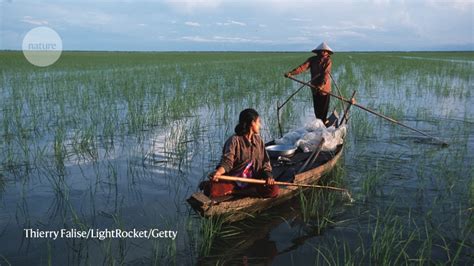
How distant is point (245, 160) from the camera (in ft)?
11.1

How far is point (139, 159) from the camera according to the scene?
5211mm

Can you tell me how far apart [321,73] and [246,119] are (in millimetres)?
3434

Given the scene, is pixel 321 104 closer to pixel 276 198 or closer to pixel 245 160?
pixel 276 198

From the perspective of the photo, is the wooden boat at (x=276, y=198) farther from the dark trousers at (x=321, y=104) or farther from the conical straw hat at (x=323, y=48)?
the conical straw hat at (x=323, y=48)

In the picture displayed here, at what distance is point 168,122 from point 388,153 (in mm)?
4202

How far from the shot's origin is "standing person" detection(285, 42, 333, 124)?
6.16 metres

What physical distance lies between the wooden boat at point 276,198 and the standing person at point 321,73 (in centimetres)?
139

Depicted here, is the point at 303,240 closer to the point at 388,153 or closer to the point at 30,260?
the point at 30,260

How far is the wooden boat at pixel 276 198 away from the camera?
295cm

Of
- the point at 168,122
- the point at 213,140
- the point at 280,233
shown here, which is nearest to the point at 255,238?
the point at 280,233

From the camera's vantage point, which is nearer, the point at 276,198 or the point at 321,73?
the point at 276,198

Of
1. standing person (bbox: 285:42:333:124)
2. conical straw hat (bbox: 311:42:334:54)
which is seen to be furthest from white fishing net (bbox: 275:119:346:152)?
conical straw hat (bbox: 311:42:334:54)

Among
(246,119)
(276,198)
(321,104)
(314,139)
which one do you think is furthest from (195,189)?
(321,104)

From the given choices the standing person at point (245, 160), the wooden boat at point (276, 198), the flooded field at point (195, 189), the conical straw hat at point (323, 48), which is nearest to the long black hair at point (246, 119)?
the standing person at point (245, 160)
